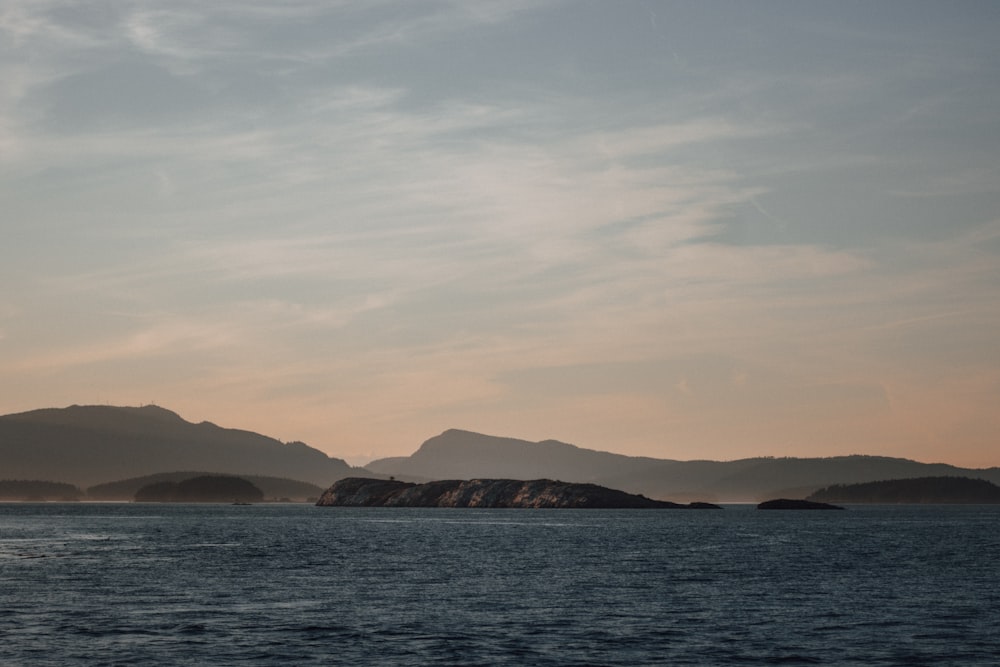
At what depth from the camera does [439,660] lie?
54.9 metres

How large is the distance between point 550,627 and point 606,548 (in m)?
91.5

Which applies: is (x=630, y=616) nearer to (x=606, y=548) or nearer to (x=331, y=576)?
(x=331, y=576)

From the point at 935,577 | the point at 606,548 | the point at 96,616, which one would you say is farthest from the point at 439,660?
the point at 606,548

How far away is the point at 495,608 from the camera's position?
7725 cm

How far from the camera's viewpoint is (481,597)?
8469cm

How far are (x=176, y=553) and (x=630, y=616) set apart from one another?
83.7 metres

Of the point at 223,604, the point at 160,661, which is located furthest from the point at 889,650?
the point at 223,604

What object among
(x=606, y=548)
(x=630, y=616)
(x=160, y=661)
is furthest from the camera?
(x=606, y=548)

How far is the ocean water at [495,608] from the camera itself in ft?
188

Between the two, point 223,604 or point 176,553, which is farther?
point 176,553

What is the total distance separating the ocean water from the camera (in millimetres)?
57188

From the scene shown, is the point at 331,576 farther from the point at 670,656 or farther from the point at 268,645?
the point at 670,656

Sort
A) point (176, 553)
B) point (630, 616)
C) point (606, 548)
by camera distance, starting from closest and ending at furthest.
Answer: point (630, 616) → point (176, 553) → point (606, 548)

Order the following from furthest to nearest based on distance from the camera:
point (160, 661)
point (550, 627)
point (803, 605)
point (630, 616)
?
1. point (803, 605)
2. point (630, 616)
3. point (550, 627)
4. point (160, 661)
